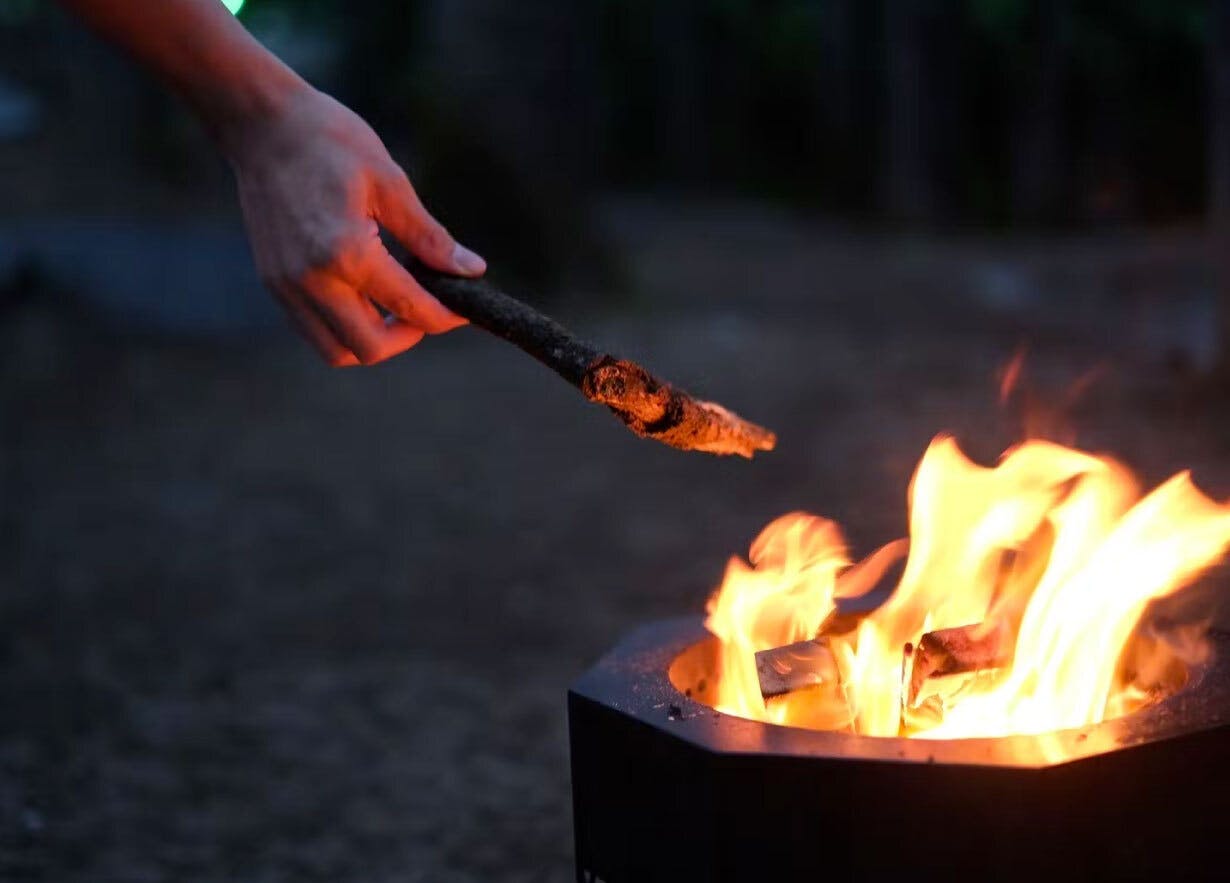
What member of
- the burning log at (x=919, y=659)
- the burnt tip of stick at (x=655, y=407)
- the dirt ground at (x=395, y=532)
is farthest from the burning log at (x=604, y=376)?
the dirt ground at (x=395, y=532)

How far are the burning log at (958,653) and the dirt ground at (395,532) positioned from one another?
1.54 meters

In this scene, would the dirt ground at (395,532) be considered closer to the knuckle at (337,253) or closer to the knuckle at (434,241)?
the knuckle at (434,241)

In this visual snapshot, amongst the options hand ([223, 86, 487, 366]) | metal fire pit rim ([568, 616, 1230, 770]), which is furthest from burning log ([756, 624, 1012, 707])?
hand ([223, 86, 487, 366])

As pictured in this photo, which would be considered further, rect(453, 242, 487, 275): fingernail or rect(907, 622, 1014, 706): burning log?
rect(453, 242, 487, 275): fingernail

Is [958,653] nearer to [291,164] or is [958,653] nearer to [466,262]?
[466,262]

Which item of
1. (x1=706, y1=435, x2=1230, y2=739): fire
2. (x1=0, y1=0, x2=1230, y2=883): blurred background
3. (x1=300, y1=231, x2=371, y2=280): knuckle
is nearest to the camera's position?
(x1=300, y1=231, x2=371, y2=280): knuckle

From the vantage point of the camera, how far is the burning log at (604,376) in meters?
2.19

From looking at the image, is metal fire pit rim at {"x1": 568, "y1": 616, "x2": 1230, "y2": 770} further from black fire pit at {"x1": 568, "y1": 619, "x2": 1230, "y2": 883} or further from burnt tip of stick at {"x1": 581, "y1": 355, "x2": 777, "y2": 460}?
burnt tip of stick at {"x1": 581, "y1": 355, "x2": 777, "y2": 460}

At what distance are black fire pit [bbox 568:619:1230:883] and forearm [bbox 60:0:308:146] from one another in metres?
1.03

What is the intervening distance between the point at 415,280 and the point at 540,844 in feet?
5.81

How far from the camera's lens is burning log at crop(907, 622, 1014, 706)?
2.21 meters

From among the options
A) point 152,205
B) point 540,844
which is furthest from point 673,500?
point 152,205

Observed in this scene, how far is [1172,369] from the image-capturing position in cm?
837

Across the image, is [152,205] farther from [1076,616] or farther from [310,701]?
[1076,616]
